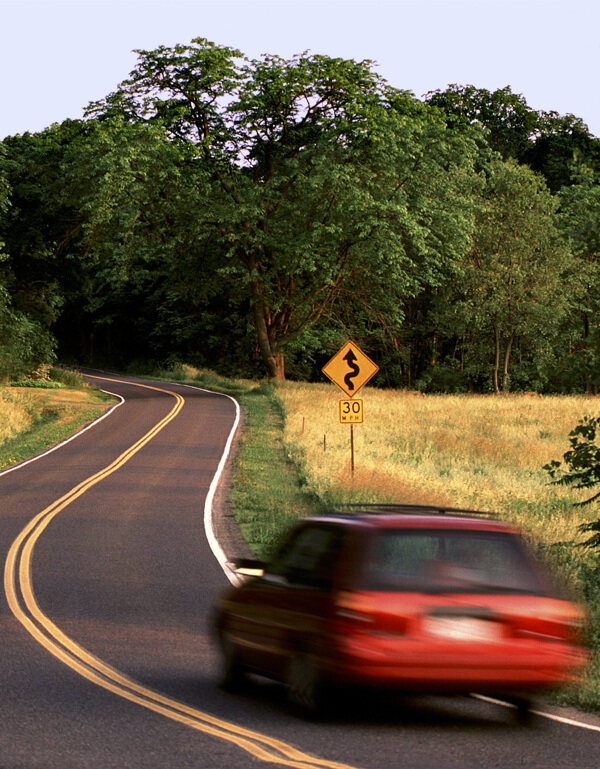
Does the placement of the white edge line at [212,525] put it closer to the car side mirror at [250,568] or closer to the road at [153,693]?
the road at [153,693]

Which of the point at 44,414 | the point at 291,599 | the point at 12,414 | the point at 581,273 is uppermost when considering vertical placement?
the point at 581,273

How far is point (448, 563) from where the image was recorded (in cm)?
726

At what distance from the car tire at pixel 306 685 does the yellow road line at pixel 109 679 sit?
43cm

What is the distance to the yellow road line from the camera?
22.0 ft

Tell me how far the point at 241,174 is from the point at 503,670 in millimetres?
46215

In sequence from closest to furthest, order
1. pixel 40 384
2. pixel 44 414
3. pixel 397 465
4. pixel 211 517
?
pixel 211 517
pixel 397 465
pixel 44 414
pixel 40 384

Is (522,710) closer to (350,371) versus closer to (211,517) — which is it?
(211,517)

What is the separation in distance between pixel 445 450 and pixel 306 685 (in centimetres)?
2736

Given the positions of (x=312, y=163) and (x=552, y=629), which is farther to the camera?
(x=312, y=163)

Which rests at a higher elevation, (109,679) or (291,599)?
(291,599)

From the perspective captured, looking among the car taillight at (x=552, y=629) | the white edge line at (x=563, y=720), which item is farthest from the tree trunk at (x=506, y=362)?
the car taillight at (x=552, y=629)

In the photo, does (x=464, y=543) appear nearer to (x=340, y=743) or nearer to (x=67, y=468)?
(x=340, y=743)

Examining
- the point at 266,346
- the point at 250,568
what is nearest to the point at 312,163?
the point at 266,346

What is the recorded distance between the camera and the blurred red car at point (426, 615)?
23.0ft
